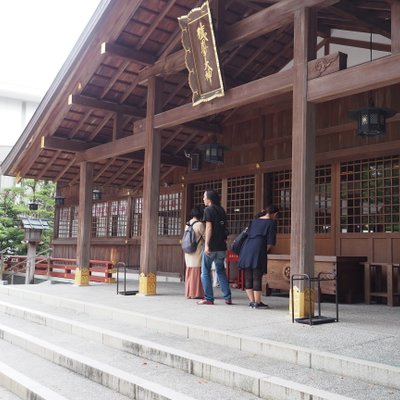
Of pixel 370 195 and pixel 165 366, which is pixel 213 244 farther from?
pixel 370 195

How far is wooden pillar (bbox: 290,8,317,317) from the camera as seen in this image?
605 cm

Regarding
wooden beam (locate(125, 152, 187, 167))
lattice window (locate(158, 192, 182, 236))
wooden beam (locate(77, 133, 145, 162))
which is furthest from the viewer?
lattice window (locate(158, 192, 182, 236))

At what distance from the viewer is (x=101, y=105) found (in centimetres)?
1025

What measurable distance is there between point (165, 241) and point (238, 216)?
2.78 meters

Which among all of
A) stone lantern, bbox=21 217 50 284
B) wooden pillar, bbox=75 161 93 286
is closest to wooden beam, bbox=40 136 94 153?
wooden pillar, bbox=75 161 93 286

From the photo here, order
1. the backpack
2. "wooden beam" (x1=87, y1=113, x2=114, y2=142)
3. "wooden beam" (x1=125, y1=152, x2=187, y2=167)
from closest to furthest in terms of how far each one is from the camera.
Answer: the backpack
"wooden beam" (x1=87, y1=113, x2=114, y2=142)
"wooden beam" (x1=125, y1=152, x2=187, y2=167)

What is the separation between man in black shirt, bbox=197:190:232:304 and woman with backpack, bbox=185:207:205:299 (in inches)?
27.0

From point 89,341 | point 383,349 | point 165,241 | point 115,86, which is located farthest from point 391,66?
point 165,241

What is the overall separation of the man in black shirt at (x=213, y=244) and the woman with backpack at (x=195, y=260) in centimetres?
69

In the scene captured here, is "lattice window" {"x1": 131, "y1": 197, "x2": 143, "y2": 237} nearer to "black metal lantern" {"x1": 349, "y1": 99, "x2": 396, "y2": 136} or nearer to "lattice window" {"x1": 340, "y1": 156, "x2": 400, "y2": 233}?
"lattice window" {"x1": 340, "y1": 156, "x2": 400, "y2": 233}

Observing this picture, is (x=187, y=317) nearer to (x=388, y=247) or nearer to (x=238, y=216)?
(x=388, y=247)

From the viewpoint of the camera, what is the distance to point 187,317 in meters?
6.21

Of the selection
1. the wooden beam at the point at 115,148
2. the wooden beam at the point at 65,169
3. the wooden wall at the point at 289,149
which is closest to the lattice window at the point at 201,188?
the wooden wall at the point at 289,149

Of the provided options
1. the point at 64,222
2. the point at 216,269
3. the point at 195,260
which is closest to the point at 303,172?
the point at 216,269
